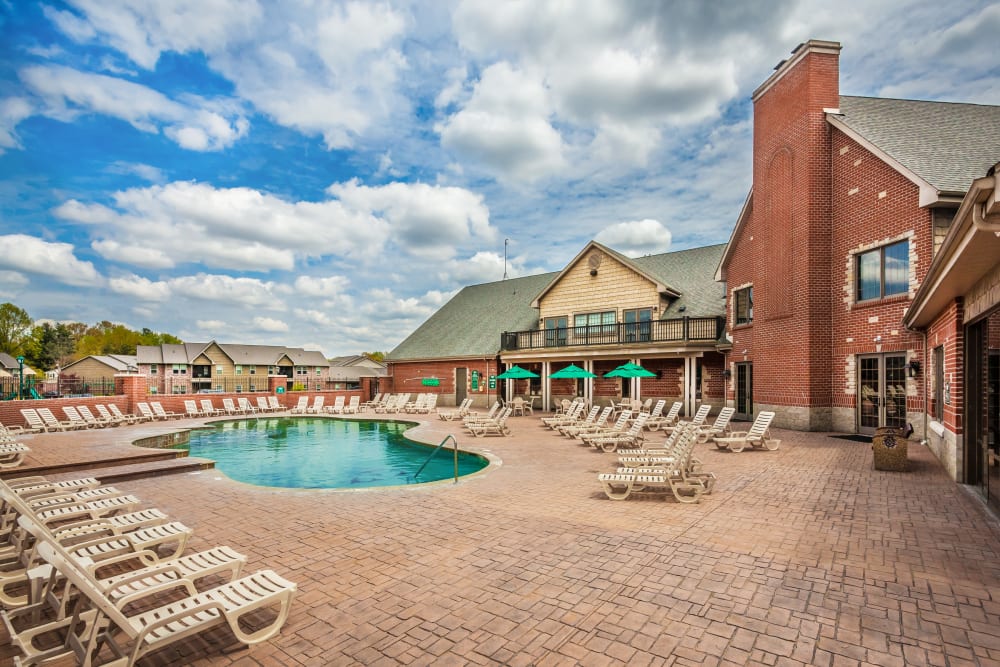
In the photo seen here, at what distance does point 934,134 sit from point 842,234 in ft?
13.7

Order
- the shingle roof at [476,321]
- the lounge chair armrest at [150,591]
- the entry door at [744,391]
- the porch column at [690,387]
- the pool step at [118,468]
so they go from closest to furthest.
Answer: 1. the lounge chair armrest at [150,591]
2. the pool step at [118,468]
3. the entry door at [744,391]
4. the porch column at [690,387]
5. the shingle roof at [476,321]

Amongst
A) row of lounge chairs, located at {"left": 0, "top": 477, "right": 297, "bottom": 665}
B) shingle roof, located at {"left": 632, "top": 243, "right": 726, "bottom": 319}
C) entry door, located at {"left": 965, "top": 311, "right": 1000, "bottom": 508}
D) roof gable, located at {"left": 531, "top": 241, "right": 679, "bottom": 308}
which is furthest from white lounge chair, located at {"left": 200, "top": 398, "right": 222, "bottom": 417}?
entry door, located at {"left": 965, "top": 311, "right": 1000, "bottom": 508}

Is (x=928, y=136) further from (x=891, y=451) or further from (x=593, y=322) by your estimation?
(x=593, y=322)

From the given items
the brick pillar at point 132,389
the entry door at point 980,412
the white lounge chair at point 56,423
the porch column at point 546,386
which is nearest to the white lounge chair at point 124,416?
the brick pillar at point 132,389

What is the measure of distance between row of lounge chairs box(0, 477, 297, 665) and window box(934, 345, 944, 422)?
1264 centimetres

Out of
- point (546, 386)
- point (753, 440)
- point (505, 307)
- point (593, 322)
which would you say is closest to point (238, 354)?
point (505, 307)

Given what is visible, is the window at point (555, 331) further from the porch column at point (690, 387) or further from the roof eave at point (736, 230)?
the roof eave at point (736, 230)

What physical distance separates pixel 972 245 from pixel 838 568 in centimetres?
346

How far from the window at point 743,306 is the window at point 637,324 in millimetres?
3759

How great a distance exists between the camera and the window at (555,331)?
2609cm

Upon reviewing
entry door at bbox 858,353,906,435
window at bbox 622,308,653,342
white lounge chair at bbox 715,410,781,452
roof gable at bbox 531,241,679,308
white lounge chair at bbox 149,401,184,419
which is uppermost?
roof gable at bbox 531,241,679,308

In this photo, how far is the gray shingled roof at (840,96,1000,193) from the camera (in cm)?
1353

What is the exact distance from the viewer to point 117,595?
3578 millimetres

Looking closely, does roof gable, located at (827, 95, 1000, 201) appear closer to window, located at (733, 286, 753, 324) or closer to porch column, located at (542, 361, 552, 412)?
window, located at (733, 286, 753, 324)
